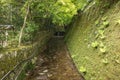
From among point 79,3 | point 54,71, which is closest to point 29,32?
point 54,71

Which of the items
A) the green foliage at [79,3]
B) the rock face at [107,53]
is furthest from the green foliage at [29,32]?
the green foliage at [79,3]

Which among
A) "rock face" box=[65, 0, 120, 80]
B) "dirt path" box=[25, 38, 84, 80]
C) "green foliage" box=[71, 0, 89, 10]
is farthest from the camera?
"green foliage" box=[71, 0, 89, 10]

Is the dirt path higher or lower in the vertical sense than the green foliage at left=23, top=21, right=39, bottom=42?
lower

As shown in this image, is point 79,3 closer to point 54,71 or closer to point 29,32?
point 29,32

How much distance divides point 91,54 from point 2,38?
4.70 meters

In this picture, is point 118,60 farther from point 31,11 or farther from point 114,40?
point 31,11

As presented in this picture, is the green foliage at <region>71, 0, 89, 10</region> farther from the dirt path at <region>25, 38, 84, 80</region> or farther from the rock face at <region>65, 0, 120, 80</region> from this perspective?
the rock face at <region>65, 0, 120, 80</region>

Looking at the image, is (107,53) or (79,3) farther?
(79,3)

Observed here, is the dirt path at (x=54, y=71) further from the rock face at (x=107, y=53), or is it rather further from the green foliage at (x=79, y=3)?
the green foliage at (x=79, y=3)

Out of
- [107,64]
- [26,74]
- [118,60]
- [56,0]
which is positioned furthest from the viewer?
[56,0]

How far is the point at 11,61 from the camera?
777 centimetres

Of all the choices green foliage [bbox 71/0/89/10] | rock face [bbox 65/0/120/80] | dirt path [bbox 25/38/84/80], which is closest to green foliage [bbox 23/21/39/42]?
dirt path [bbox 25/38/84/80]

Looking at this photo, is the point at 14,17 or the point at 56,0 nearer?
the point at 56,0

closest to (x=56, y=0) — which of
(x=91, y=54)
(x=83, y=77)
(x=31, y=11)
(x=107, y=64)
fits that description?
(x=31, y=11)
